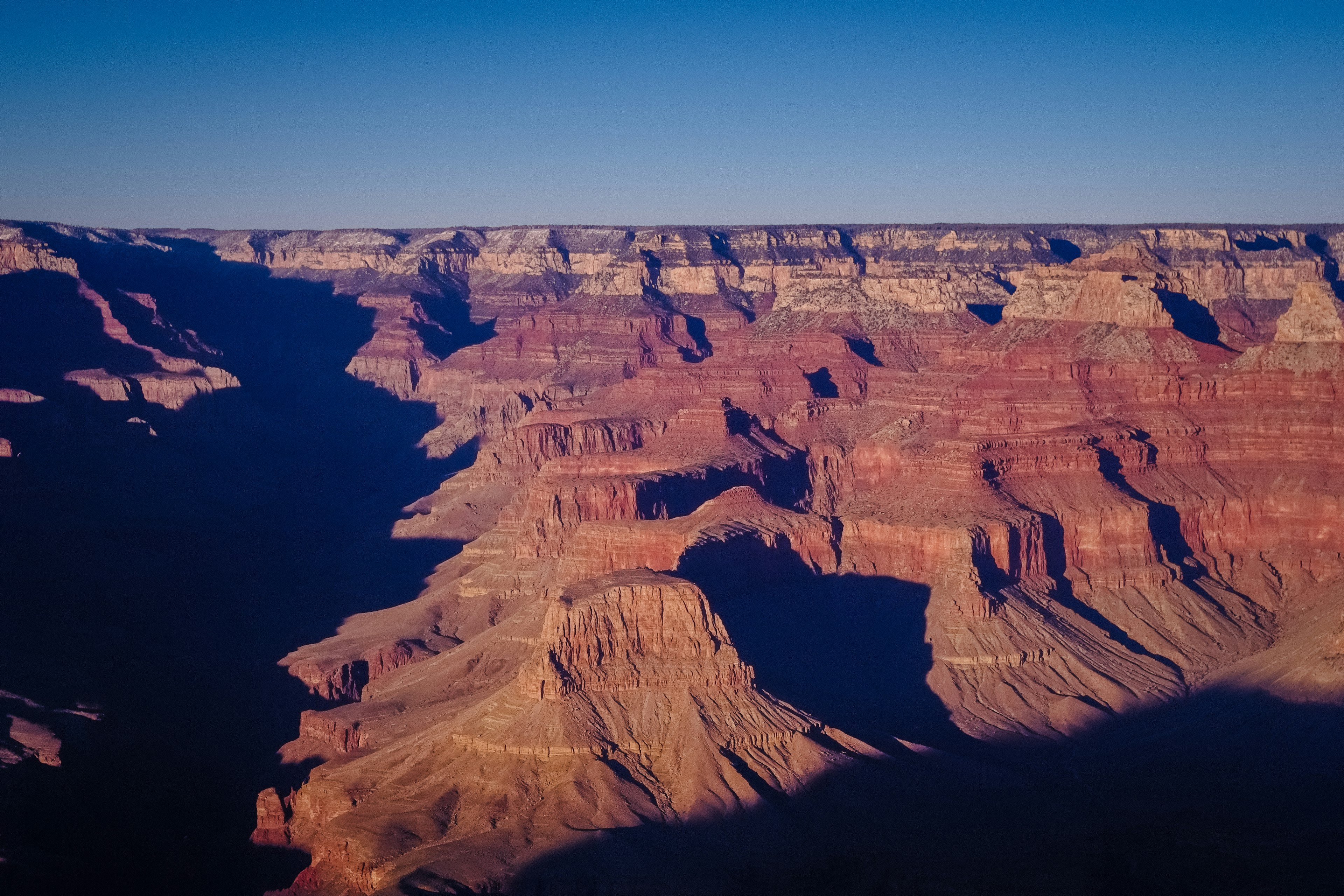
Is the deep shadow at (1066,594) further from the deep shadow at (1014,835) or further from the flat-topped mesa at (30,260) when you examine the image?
the flat-topped mesa at (30,260)

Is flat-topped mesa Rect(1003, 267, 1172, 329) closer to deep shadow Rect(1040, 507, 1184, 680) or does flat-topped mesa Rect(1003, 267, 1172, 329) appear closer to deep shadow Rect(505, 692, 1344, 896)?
deep shadow Rect(1040, 507, 1184, 680)

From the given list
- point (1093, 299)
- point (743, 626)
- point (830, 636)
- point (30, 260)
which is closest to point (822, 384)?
point (1093, 299)

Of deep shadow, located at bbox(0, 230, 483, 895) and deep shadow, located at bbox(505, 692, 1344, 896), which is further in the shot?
deep shadow, located at bbox(0, 230, 483, 895)

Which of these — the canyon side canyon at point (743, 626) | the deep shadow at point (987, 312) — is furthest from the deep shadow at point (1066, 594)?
the deep shadow at point (987, 312)

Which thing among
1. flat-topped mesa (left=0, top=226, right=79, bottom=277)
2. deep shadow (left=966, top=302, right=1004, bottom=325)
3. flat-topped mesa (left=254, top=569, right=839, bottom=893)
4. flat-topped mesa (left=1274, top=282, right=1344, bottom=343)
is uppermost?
flat-topped mesa (left=0, top=226, right=79, bottom=277)

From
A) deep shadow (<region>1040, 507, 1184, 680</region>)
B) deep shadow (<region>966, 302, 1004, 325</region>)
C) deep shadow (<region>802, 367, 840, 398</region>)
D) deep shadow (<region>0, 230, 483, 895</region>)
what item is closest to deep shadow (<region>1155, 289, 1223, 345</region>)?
deep shadow (<region>802, 367, 840, 398</region>)

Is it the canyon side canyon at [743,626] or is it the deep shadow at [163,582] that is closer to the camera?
the canyon side canyon at [743,626]
